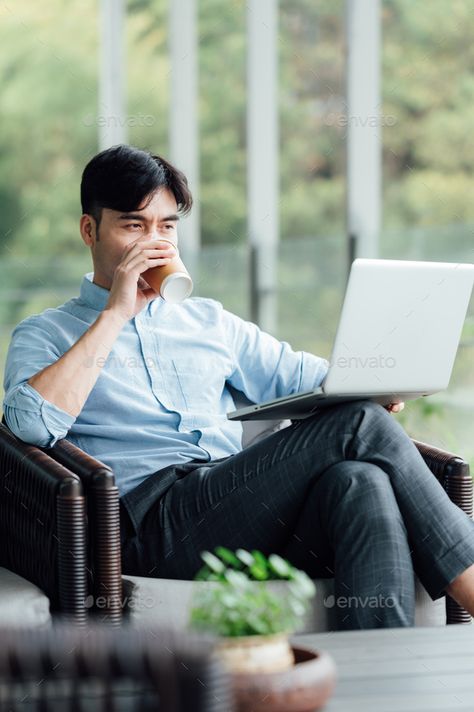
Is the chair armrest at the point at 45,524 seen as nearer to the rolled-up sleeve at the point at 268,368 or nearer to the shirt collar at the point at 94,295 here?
the shirt collar at the point at 94,295

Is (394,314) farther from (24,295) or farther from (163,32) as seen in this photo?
(163,32)

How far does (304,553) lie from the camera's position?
7.29ft

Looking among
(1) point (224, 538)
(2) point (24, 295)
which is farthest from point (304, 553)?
(2) point (24, 295)

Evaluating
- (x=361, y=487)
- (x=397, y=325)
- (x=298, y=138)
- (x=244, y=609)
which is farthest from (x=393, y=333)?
→ (x=298, y=138)

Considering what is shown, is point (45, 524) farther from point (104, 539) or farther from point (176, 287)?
point (176, 287)

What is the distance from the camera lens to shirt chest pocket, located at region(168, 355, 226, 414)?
2.51 m

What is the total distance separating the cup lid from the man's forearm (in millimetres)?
140

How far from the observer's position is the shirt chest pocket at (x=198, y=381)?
2514 mm

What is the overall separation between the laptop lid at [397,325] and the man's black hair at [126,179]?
591mm

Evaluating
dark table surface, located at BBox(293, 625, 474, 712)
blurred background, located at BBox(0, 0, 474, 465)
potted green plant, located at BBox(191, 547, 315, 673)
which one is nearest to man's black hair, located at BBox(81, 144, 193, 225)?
dark table surface, located at BBox(293, 625, 474, 712)

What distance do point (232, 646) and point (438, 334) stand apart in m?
1.06

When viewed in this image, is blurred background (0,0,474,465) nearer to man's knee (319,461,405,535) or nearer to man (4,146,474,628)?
man (4,146,474,628)

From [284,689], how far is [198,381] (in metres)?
1.31

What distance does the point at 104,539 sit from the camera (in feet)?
6.82
